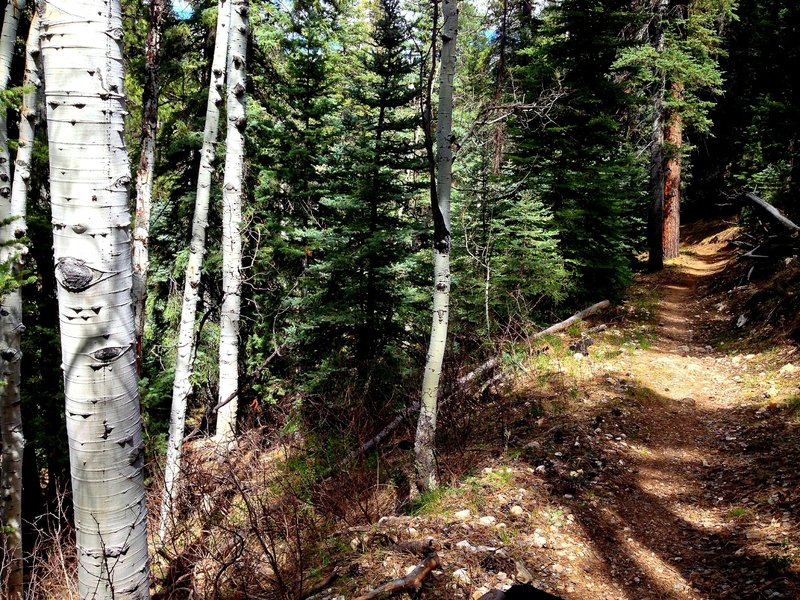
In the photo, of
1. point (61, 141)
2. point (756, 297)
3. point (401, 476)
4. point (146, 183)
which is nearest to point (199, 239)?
point (146, 183)

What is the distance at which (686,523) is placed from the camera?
475 centimetres

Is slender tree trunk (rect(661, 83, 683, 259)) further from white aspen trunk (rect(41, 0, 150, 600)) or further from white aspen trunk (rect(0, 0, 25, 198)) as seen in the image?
white aspen trunk (rect(41, 0, 150, 600))

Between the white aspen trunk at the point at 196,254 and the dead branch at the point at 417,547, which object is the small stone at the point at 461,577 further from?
the white aspen trunk at the point at 196,254

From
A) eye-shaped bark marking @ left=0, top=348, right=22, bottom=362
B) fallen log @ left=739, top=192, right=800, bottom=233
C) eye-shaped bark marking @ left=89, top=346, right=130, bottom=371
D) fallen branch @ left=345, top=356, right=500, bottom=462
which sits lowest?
fallen branch @ left=345, top=356, right=500, bottom=462

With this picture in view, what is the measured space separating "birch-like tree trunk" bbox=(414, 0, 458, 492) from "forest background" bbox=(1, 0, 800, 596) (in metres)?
1.70

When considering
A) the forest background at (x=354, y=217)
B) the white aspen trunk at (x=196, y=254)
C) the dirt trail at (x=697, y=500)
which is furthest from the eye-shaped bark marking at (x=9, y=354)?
the dirt trail at (x=697, y=500)

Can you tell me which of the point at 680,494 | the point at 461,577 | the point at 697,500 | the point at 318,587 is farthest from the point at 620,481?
the point at 318,587

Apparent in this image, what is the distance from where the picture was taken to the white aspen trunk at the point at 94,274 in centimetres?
193

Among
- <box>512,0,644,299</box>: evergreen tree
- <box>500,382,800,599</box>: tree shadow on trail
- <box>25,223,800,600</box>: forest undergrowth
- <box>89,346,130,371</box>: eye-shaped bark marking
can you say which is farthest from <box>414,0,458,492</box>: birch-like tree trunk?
<box>512,0,644,299</box>: evergreen tree

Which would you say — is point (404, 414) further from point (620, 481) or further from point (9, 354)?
point (9, 354)

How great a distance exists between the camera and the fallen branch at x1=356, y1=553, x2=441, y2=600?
3.42m

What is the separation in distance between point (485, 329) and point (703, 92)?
62.3 ft

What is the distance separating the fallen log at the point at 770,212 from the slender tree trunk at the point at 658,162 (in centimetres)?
407

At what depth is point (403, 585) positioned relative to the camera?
3.52 m
